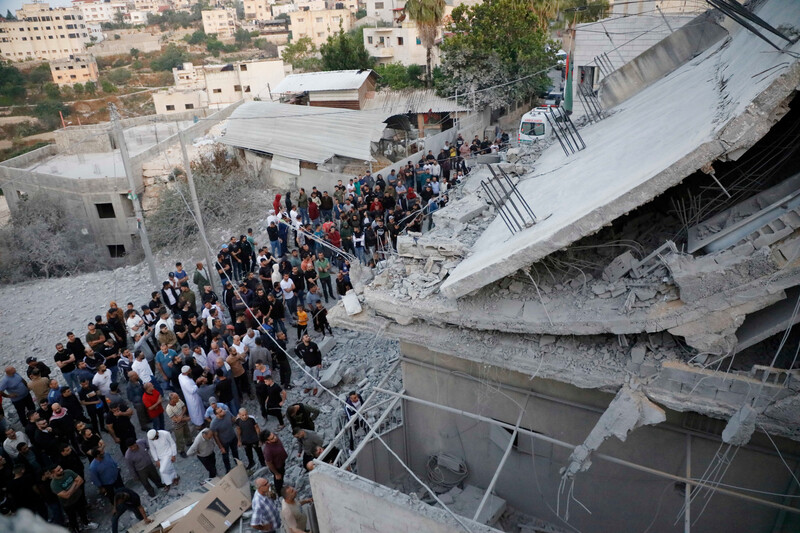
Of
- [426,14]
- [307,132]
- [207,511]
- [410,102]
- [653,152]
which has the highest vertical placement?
[426,14]

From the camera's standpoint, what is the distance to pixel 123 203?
24.8 meters

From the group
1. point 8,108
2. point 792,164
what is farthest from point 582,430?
point 8,108

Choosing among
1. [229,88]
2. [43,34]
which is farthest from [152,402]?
[43,34]

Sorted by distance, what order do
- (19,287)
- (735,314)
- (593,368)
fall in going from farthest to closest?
(19,287) < (593,368) < (735,314)

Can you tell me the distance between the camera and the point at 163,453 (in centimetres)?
768

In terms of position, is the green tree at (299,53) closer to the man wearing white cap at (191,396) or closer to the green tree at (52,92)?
the green tree at (52,92)

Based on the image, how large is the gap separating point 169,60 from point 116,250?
56257mm

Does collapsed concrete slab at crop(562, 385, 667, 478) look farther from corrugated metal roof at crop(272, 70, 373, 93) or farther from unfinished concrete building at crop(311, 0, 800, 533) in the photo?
corrugated metal roof at crop(272, 70, 373, 93)

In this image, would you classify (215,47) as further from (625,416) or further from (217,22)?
(625,416)

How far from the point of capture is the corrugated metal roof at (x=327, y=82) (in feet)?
92.0

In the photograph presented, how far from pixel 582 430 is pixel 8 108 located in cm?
6321

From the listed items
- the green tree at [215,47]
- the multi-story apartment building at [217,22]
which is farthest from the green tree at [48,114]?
the multi-story apartment building at [217,22]

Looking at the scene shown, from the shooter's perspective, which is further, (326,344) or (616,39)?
(616,39)

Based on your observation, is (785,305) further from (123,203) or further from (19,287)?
(123,203)
